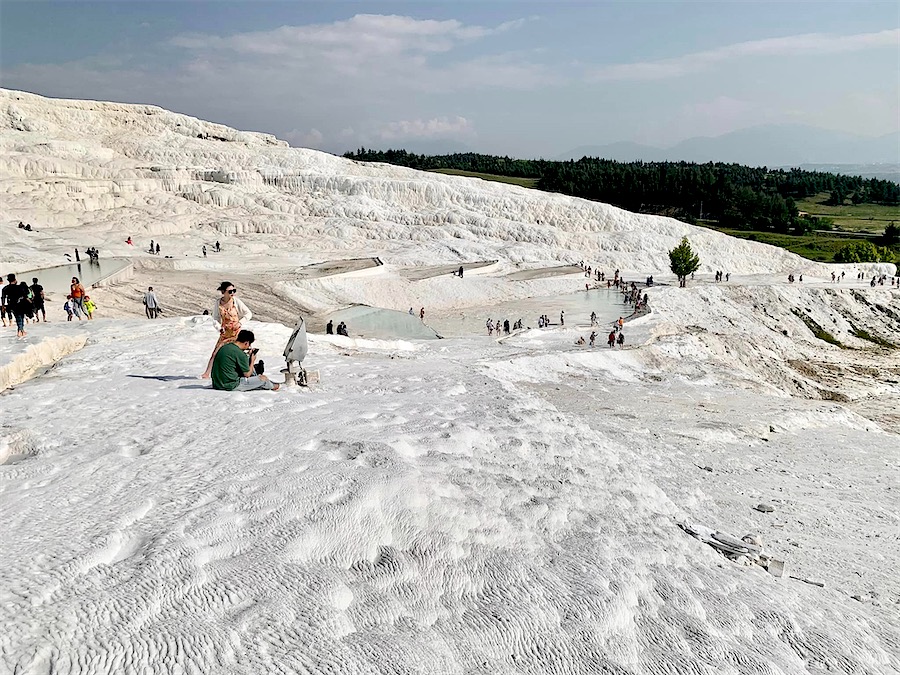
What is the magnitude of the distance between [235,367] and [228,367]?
0.35 ft

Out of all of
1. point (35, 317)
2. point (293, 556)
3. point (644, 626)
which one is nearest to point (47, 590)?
point (293, 556)

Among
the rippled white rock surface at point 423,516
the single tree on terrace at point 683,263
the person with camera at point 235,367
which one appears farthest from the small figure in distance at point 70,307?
the single tree on terrace at point 683,263

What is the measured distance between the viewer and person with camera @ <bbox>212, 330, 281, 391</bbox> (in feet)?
31.7

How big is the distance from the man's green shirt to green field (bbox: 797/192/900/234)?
107844 mm

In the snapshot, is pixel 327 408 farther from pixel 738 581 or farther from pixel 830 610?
pixel 830 610

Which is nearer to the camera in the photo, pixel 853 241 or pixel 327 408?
pixel 327 408

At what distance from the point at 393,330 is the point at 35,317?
43.1ft

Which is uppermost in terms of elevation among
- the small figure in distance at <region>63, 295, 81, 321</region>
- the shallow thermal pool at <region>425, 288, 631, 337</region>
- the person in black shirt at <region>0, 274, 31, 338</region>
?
the person in black shirt at <region>0, 274, 31, 338</region>

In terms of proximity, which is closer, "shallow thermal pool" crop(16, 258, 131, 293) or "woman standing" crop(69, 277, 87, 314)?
"woman standing" crop(69, 277, 87, 314)

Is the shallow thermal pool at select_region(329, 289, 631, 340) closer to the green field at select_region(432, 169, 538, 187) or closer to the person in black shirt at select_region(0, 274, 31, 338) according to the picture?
the person in black shirt at select_region(0, 274, 31, 338)

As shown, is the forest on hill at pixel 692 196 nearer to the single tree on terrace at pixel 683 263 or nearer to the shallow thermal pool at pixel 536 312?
the single tree on terrace at pixel 683 263

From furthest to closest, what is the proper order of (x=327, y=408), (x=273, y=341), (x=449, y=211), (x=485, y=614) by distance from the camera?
(x=449, y=211) → (x=273, y=341) → (x=327, y=408) → (x=485, y=614)

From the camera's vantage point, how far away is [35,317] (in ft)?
58.3

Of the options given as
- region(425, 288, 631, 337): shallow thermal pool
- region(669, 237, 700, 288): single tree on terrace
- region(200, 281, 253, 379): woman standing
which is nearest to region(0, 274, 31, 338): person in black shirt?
region(200, 281, 253, 379): woman standing
